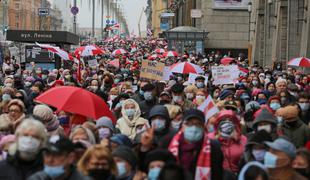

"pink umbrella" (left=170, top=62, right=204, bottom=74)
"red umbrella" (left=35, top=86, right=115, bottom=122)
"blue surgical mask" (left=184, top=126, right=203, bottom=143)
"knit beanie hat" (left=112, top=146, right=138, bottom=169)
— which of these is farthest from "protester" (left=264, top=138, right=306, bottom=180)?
"pink umbrella" (left=170, top=62, right=204, bottom=74)

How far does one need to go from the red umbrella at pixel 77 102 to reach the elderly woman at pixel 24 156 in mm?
3356

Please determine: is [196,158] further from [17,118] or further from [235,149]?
[17,118]

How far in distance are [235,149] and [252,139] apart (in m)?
0.35

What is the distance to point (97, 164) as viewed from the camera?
6.96 metres

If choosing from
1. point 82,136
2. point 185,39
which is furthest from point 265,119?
point 185,39

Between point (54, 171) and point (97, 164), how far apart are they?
49 centimetres

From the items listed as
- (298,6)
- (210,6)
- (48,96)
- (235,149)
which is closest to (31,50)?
(298,6)

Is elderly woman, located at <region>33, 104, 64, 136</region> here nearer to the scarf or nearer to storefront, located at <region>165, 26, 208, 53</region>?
the scarf

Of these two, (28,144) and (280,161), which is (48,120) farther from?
(280,161)

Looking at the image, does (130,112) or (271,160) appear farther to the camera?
(130,112)

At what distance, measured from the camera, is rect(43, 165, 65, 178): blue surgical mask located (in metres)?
6.58

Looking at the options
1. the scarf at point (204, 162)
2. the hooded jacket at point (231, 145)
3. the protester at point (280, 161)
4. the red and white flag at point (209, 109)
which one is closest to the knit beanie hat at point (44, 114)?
the red and white flag at point (209, 109)

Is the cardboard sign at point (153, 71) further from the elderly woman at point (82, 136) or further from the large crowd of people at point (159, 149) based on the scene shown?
the elderly woman at point (82, 136)

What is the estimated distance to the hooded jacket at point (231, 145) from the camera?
27.6 feet
